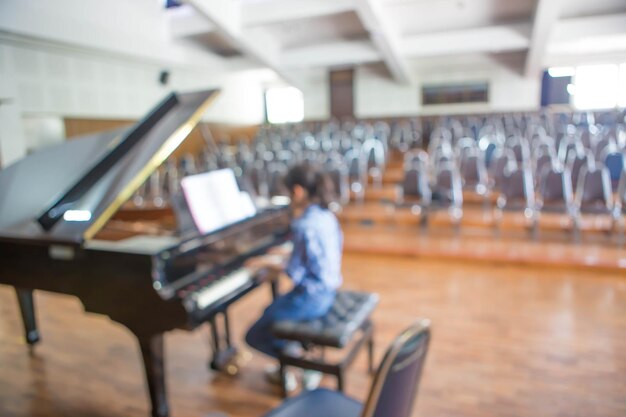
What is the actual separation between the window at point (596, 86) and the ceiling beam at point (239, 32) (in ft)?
24.2

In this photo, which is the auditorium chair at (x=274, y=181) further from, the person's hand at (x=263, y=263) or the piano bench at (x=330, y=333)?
the piano bench at (x=330, y=333)

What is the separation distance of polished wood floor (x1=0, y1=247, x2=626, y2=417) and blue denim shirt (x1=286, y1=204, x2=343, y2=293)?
2.08ft

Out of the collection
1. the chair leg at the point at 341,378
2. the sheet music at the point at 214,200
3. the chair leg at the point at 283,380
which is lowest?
the chair leg at the point at 283,380

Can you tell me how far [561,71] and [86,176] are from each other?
38.8 feet

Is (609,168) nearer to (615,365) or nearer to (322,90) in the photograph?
(615,365)

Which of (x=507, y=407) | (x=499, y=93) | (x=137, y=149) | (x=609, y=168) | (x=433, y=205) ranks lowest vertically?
(x=507, y=407)

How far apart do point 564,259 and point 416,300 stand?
153 centimetres

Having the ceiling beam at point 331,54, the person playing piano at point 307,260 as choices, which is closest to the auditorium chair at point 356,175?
the person playing piano at point 307,260

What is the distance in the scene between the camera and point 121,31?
25.8ft

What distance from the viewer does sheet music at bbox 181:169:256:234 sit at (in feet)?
6.57

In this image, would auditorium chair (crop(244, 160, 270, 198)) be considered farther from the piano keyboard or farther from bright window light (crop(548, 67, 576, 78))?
bright window light (crop(548, 67, 576, 78))

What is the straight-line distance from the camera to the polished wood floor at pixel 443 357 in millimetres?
2029

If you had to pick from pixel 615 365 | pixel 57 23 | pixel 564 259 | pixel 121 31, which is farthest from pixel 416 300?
pixel 121 31

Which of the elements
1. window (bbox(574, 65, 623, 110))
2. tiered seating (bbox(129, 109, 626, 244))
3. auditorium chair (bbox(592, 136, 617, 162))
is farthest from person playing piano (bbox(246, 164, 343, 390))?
window (bbox(574, 65, 623, 110))
